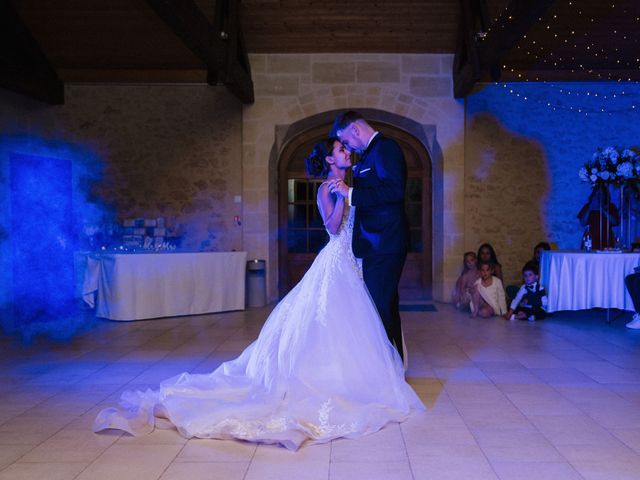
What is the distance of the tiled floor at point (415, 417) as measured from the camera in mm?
2707

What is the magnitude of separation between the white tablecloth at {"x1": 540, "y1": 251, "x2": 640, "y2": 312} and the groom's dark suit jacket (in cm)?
354

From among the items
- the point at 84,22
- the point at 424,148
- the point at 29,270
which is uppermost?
the point at 84,22

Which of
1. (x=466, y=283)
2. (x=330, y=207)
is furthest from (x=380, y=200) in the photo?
(x=466, y=283)

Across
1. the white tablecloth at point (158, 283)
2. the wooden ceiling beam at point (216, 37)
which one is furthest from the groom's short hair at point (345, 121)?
the white tablecloth at point (158, 283)

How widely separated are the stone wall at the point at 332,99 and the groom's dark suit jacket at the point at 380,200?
5148 mm

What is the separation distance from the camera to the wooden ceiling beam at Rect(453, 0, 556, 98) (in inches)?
231

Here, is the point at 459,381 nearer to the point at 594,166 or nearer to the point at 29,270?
the point at 594,166

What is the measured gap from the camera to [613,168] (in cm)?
703

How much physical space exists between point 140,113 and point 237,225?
2082 mm

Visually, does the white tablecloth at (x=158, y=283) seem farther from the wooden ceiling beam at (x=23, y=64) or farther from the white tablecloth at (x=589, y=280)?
the white tablecloth at (x=589, y=280)

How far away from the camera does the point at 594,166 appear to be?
7.20 meters

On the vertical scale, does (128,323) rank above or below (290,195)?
below

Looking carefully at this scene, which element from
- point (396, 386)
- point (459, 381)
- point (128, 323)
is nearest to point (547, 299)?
point (459, 381)

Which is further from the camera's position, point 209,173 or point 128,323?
point 209,173
